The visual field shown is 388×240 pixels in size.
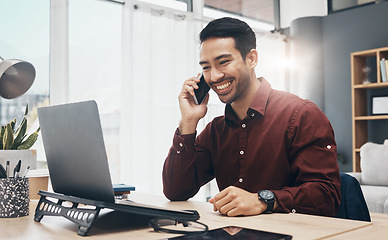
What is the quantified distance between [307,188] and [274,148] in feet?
0.85

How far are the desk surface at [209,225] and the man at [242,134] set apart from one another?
0.34 m

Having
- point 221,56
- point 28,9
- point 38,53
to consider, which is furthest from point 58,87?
point 221,56

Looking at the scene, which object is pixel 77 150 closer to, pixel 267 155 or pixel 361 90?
pixel 267 155

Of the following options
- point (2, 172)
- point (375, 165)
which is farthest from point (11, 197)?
point (375, 165)

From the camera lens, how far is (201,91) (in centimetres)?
164

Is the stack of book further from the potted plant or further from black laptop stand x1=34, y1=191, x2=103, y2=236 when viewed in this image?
black laptop stand x1=34, y1=191, x2=103, y2=236

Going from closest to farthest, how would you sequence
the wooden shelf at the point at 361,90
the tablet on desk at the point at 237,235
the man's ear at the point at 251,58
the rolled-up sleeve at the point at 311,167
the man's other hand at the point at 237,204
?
the tablet on desk at the point at 237,235 → the man's other hand at the point at 237,204 → the rolled-up sleeve at the point at 311,167 → the man's ear at the point at 251,58 → the wooden shelf at the point at 361,90

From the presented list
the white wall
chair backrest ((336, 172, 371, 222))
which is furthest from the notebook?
the white wall

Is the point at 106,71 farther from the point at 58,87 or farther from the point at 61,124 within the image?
the point at 61,124

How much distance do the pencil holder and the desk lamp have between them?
49 cm

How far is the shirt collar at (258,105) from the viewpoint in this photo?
152 centimetres

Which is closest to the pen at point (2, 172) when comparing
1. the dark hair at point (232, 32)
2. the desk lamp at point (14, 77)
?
the desk lamp at point (14, 77)

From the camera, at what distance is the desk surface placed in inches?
33.3

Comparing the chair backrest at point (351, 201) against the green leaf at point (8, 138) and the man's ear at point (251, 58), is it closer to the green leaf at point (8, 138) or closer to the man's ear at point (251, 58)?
the man's ear at point (251, 58)
